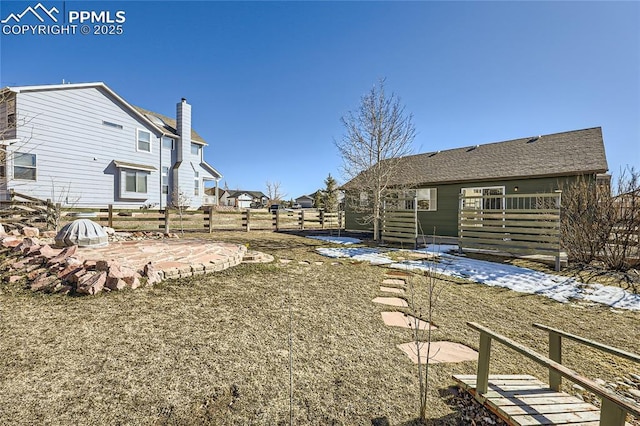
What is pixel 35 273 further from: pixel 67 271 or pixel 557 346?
pixel 557 346

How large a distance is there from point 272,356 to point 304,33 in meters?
11.2

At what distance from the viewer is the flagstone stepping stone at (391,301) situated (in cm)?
433

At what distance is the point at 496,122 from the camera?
14.2m

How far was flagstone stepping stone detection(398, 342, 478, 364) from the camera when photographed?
9.32 ft

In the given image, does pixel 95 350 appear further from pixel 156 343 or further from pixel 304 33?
pixel 304 33

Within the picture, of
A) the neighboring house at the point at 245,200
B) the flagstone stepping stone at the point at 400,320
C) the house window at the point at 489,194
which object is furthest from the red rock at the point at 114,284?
the neighboring house at the point at 245,200

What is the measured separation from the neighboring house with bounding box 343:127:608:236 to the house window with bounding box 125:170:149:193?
→ 1228 centimetres

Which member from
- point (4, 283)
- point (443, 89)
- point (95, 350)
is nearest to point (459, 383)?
point (95, 350)

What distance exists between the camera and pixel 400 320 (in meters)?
3.75

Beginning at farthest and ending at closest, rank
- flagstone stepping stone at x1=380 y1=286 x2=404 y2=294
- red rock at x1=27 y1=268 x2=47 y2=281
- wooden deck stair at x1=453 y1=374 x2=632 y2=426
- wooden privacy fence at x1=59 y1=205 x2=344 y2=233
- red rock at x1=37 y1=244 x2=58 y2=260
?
wooden privacy fence at x1=59 y1=205 x2=344 y2=233
flagstone stepping stone at x1=380 y1=286 x2=404 y2=294
red rock at x1=37 y1=244 x2=58 y2=260
red rock at x1=27 y1=268 x2=47 y2=281
wooden deck stair at x1=453 y1=374 x2=632 y2=426

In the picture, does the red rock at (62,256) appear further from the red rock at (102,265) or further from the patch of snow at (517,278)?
the patch of snow at (517,278)

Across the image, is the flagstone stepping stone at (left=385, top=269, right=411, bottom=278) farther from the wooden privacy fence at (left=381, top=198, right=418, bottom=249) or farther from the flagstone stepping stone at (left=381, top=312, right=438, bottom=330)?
the wooden privacy fence at (left=381, top=198, right=418, bottom=249)

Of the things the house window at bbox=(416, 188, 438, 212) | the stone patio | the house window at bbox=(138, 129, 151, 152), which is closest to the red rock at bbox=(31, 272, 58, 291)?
the stone patio

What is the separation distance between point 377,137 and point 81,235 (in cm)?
1006
